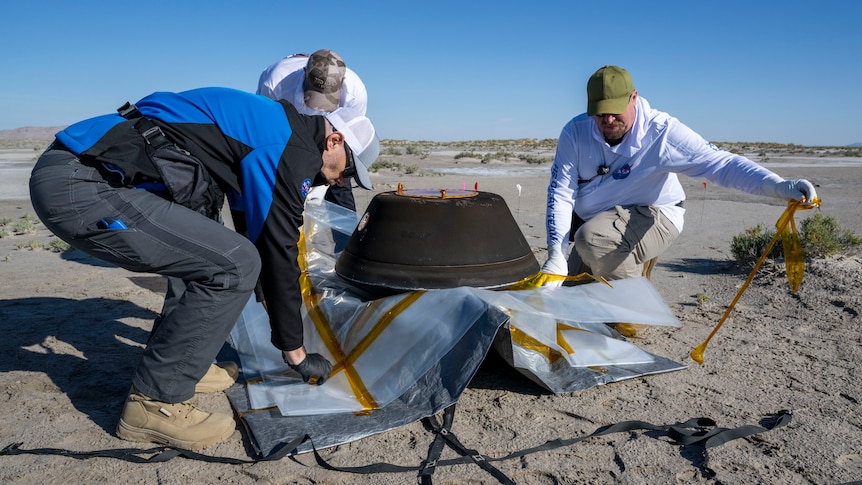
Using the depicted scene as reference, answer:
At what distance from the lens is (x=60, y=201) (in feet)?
8.61

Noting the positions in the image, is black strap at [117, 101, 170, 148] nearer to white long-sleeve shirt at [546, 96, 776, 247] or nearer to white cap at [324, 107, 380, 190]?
white cap at [324, 107, 380, 190]

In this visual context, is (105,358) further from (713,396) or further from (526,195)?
(526,195)

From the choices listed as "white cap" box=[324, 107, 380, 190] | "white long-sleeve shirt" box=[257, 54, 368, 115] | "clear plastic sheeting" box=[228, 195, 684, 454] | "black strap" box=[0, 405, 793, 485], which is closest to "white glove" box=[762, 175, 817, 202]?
"clear plastic sheeting" box=[228, 195, 684, 454]

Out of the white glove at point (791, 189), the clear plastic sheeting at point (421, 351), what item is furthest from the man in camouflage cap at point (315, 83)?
the white glove at point (791, 189)

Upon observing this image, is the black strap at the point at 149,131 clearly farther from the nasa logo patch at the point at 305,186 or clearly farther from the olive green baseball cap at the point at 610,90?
the olive green baseball cap at the point at 610,90

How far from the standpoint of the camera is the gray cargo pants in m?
2.64

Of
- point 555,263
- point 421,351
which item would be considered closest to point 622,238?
point 555,263

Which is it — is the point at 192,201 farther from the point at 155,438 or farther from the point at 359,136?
the point at 155,438

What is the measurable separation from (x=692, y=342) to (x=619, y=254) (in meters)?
0.73

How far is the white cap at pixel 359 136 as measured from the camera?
2910 millimetres

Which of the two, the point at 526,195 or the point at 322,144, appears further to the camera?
the point at 526,195

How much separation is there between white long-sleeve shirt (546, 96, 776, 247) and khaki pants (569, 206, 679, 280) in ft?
0.34

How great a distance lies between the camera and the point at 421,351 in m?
3.16

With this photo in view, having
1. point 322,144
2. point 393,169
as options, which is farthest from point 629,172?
point 393,169
